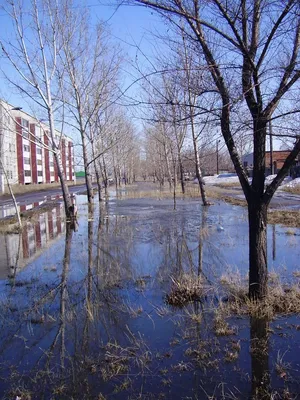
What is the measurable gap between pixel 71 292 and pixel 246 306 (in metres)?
2.94

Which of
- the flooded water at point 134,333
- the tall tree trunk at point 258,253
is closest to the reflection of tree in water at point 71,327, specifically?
the flooded water at point 134,333

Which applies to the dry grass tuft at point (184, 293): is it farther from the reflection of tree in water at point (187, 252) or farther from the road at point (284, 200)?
the road at point (284, 200)

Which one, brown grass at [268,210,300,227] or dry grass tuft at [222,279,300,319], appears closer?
dry grass tuft at [222,279,300,319]

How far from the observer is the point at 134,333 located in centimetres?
493

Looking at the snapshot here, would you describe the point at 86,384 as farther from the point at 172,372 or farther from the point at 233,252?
the point at 233,252

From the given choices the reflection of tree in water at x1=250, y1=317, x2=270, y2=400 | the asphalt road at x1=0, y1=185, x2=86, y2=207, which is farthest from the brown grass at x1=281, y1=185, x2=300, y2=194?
the reflection of tree in water at x1=250, y1=317, x2=270, y2=400

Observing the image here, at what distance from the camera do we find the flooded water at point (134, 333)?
371 cm

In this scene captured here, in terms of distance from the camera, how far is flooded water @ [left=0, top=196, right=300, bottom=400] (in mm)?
3709

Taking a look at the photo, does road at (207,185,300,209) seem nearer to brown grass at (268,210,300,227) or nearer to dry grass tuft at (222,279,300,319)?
brown grass at (268,210,300,227)

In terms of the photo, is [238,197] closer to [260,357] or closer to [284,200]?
[284,200]

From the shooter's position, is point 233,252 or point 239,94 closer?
point 239,94

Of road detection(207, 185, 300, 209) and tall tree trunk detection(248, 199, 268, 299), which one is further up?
tall tree trunk detection(248, 199, 268, 299)

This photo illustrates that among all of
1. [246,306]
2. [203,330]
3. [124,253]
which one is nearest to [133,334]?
[203,330]

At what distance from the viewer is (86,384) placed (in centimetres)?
373
